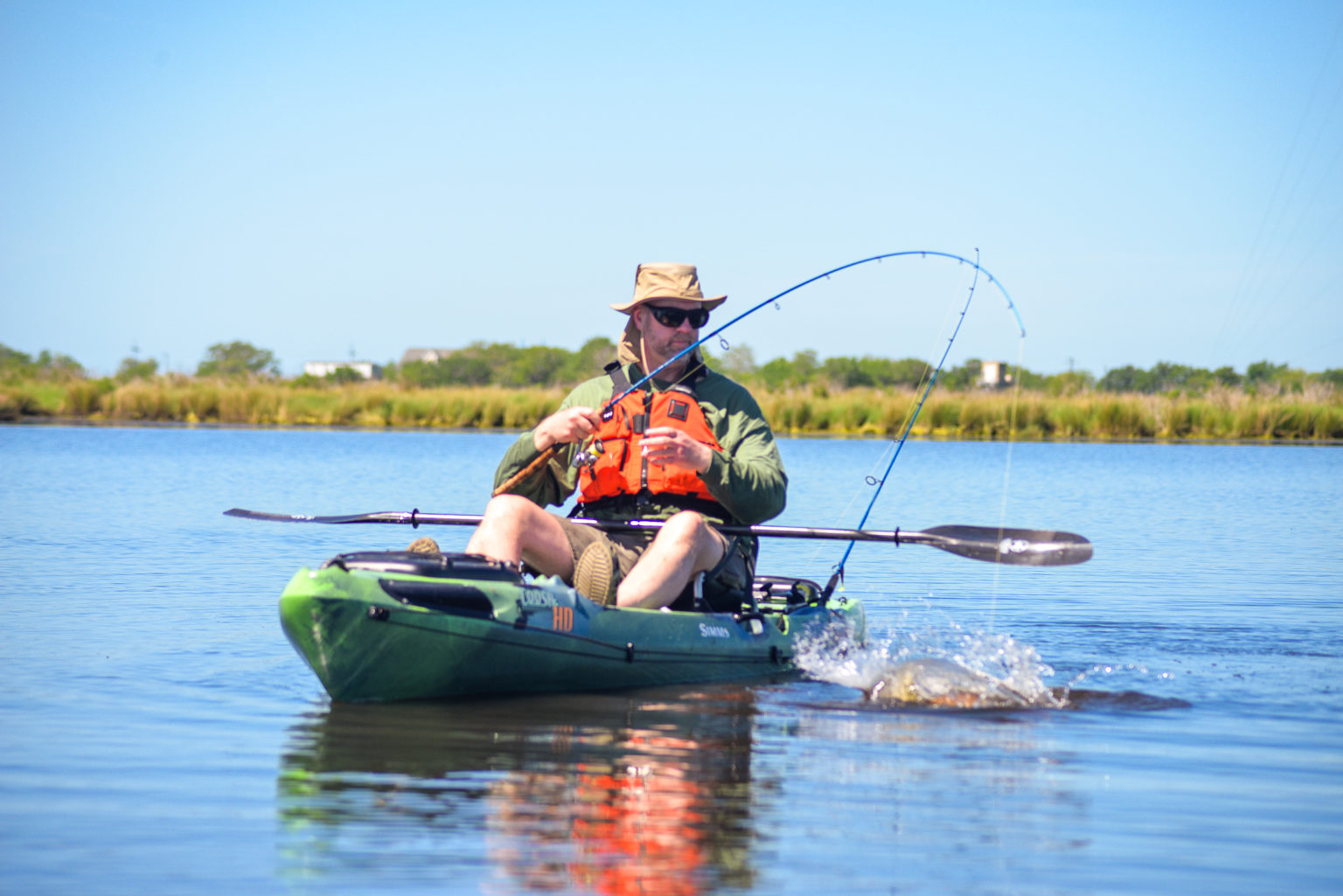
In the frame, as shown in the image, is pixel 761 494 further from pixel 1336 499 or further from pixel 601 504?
pixel 1336 499

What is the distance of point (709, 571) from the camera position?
5844 mm

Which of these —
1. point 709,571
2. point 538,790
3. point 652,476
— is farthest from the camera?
point 709,571

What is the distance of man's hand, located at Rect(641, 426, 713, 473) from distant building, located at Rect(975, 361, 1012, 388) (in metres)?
29.3

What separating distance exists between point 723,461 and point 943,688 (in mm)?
1345

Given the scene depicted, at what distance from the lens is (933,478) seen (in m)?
19.6

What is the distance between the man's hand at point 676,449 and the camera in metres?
5.27

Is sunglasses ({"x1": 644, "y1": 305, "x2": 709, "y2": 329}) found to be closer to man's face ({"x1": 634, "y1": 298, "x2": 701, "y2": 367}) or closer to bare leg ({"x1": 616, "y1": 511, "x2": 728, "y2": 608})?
man's face ({"x1": 634, "y1": 298, "x2": 701, "y2": 367})

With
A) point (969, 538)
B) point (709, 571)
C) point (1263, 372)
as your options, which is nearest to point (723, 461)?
point (709, 571)

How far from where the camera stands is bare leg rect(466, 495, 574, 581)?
17.5 feet

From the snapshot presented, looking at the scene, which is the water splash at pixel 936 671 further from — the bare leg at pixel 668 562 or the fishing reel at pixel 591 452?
the fishing reel at pixel 591 452

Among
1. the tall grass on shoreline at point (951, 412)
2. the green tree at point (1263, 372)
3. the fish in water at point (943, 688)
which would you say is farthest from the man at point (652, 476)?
the green tree at point (1263, 372)

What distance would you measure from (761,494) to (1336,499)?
520 inches

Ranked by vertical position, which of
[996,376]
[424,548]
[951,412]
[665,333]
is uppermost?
[996,376]

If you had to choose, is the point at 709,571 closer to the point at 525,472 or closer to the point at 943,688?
the point at 525,472
